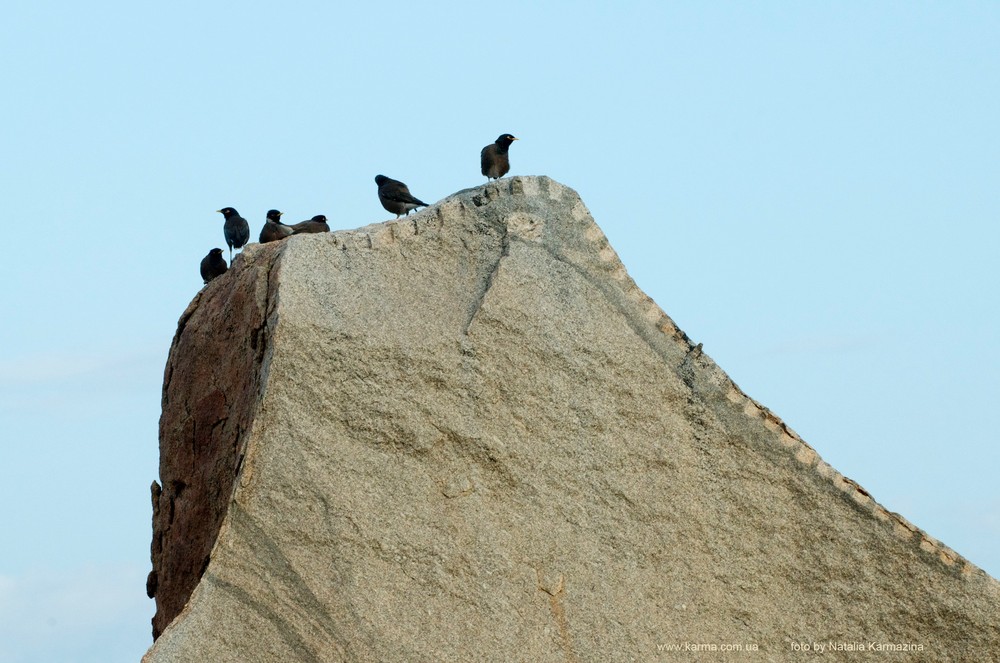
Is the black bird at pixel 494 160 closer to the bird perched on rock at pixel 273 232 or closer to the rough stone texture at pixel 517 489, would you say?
the bird perched on rock at pixel 273 232

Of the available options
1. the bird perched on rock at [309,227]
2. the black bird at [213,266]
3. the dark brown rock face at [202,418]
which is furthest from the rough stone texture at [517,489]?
the black bird at [213,266]

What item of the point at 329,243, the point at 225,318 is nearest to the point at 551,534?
the point at 329,243

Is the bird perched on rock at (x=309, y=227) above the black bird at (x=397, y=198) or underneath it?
underneath

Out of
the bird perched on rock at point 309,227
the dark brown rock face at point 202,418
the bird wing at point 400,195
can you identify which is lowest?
the dark brown rock face at point 202,418

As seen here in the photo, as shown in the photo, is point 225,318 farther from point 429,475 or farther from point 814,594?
point 814,594

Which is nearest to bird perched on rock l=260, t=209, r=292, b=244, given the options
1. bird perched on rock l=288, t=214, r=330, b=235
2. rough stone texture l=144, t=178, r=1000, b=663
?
bird perched on rock l=288, t=214, r=330, b=235

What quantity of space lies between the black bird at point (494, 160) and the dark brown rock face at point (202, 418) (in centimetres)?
437

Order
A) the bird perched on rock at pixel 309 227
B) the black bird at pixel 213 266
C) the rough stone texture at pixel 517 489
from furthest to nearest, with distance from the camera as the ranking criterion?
the black bird at pixel 213 266 < the bird perched on rock at pixel 309 227 < the rough stone texture at pixel 517 489

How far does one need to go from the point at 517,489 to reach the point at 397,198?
20.0 ft

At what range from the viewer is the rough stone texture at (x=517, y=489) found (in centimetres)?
882

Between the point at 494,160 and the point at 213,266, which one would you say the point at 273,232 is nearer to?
the point at 213,266

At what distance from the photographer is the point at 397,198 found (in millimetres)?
14734

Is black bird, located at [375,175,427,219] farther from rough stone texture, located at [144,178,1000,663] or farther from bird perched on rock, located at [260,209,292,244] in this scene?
rough stone texture, located at [144,178,1000,663]

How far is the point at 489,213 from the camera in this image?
33.2ft
